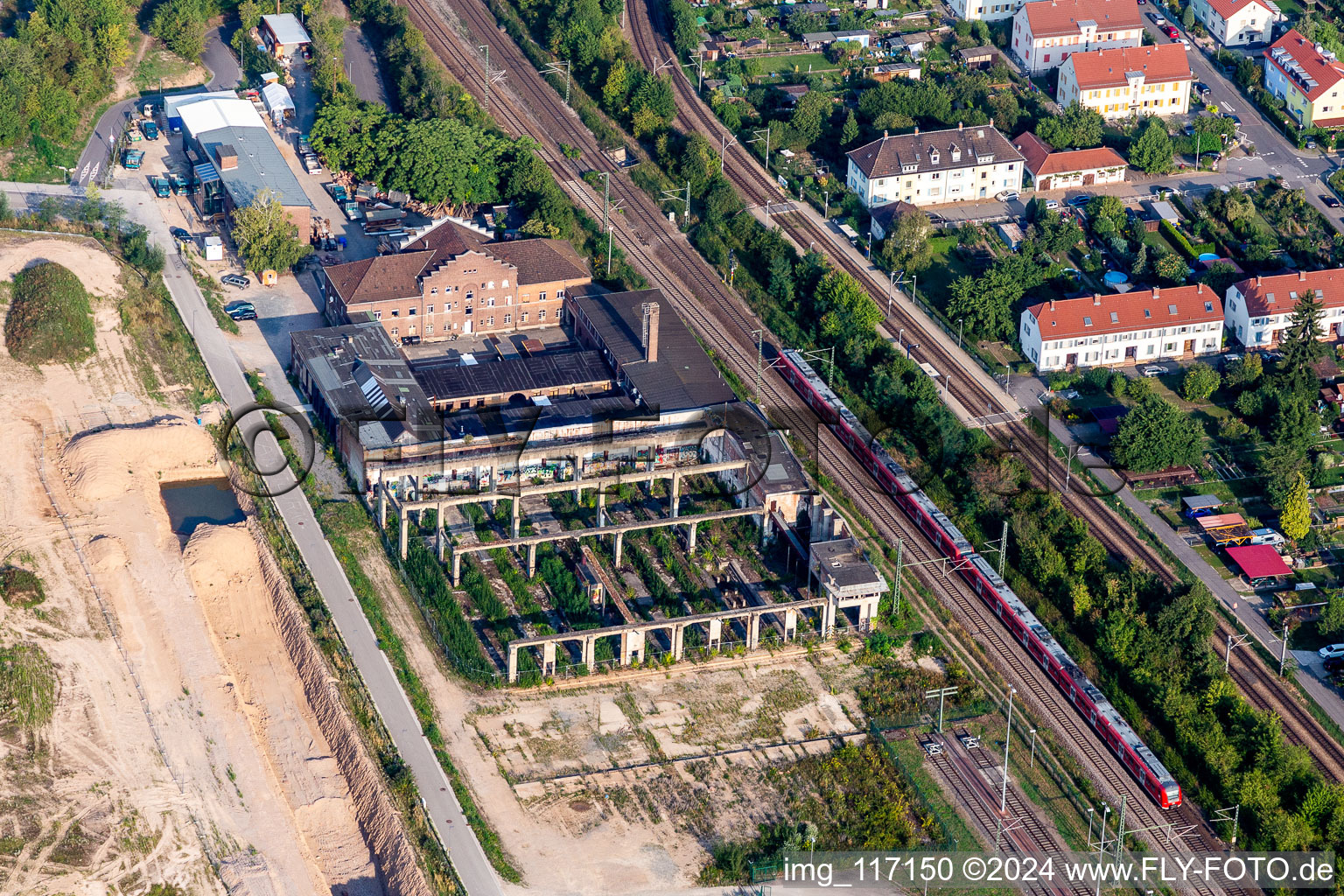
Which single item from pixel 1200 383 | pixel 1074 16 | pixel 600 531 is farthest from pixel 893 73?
pixel 600 531

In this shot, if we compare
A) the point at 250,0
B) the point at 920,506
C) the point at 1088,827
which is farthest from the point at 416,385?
the point at 250,0

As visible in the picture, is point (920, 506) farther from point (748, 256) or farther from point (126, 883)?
point (126, 883)

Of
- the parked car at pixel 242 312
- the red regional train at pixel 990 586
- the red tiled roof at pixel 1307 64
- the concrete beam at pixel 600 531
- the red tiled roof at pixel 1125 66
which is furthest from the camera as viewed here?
the red tiled roof at pixel 1125 66

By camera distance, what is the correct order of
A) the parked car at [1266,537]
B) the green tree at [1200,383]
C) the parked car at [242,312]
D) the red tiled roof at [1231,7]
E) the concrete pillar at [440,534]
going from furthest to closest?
the red tiled roof at [1231,7], the parked car at [242,312], the green tree at [1200,383], the parked car at [1266,537], the concrete pillar at [440,534]

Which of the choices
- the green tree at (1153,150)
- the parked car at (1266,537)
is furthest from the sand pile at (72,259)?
the green tree at (1153,150)

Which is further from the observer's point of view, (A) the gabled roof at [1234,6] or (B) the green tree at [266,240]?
(A) the gabled roof at [1234,6]

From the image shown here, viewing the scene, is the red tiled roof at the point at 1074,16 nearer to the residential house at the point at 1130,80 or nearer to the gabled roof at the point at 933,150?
the residential house at the point at 1130,80

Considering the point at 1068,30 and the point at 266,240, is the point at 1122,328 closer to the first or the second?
the point at 1068,30
